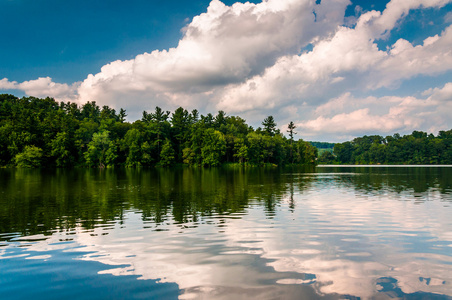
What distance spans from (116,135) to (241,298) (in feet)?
448

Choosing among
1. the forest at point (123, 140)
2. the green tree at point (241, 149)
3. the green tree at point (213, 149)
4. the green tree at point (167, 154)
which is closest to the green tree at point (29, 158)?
the forest at point (123, 140)

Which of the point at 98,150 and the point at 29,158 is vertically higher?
the point at 98,150

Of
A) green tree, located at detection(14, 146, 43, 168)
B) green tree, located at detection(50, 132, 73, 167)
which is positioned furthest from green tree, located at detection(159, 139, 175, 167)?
green tree, located at detection(14, 146, 43, 168)

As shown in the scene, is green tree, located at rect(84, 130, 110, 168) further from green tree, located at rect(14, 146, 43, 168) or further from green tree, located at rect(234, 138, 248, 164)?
green tree, located at rect(234, 138, 248, 164)

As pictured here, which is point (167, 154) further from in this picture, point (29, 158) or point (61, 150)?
point (29, 158)

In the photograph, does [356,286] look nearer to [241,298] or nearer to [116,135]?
[241,298]

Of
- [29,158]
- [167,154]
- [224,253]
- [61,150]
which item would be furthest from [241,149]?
[224,253]

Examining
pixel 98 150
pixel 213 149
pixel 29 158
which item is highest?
pixel 213 149

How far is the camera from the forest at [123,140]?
4515 inches

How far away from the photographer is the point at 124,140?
12900 centimetres

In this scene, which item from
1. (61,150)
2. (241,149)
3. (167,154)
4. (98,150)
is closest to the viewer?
(61,150)

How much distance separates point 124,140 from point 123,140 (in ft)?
2.19

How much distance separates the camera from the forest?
115m

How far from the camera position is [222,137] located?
447ft
